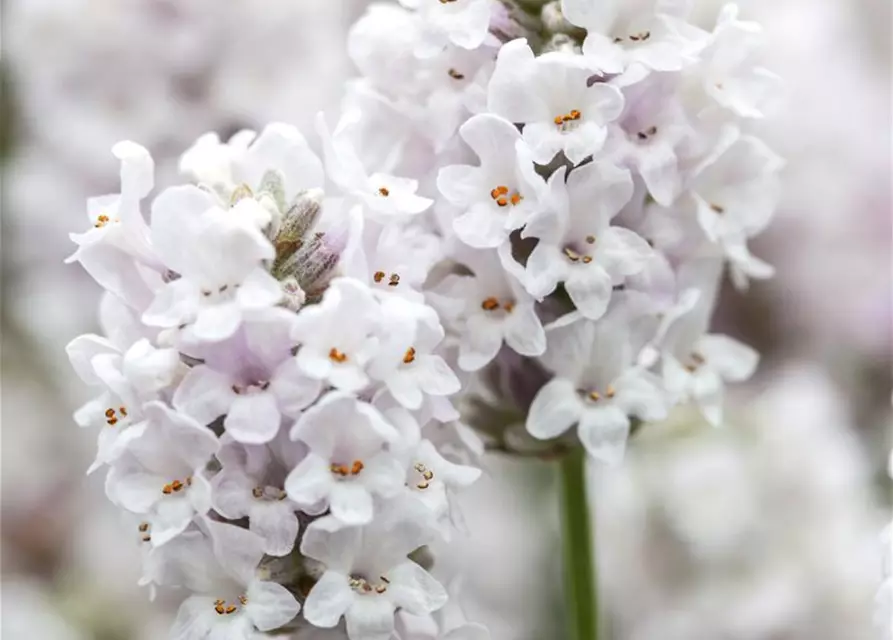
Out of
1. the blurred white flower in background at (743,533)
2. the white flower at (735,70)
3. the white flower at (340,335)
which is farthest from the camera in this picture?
the blurred white flower in background at (743,533)

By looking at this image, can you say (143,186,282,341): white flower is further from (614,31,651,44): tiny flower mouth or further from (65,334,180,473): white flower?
(614,31,651,44): tiny flower mouth

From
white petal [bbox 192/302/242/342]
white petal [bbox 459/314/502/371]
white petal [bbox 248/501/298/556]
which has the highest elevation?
white petal [bbox 192/302/242/342]

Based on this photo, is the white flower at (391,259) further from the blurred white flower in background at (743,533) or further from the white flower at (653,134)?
the blurred white flower in background at (743,533)

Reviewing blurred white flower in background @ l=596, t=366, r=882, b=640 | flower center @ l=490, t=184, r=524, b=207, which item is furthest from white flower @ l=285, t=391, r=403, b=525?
blurred white flower in background @ l=596, t=366, r=882, b=640

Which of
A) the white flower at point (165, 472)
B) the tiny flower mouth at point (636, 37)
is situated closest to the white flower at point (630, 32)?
the tiny flower mouth at point (636, 37)

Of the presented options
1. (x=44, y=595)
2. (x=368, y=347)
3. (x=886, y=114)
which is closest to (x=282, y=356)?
(x=368, y=347)

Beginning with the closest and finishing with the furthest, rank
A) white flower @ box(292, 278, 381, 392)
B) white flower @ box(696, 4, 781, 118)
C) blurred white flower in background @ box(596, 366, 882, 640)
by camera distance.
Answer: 1. white flower @ box(292, 278, 381, 392)
2. white flower @ box(696, 4, 781, 118)
3. blurred white flower in background @ box(596, 366, 882, 640)
